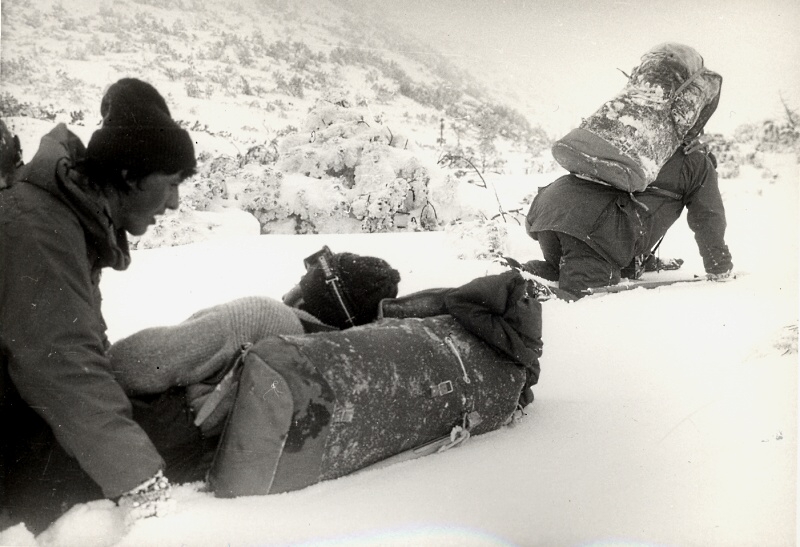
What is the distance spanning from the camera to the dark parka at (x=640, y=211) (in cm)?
341

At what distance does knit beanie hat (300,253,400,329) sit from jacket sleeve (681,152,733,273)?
234 centimetres

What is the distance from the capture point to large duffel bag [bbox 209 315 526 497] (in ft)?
4.93

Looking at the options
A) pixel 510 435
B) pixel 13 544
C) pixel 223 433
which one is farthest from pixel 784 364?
pixel 13 544

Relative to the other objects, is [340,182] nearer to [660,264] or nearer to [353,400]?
[660,264]

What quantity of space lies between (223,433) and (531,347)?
954 mm

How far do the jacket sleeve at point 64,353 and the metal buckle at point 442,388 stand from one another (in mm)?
736

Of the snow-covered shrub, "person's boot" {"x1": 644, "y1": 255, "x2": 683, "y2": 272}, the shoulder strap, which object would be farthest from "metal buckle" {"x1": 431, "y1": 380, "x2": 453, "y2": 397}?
"person's boot" {"x1": 644, "y1": 255, "x2": 683, "y2": 272}

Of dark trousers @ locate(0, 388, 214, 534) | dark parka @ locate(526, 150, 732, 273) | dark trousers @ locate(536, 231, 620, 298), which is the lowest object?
dark trousers @ locate(0, 388, 214, 534)

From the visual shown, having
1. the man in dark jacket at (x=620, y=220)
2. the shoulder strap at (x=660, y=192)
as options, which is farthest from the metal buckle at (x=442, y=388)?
the shoulder strap at (x=660, y=192)

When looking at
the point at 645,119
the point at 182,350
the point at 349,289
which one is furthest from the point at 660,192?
the point at 182,350

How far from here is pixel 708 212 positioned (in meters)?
3.54

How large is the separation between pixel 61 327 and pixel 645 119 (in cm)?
293

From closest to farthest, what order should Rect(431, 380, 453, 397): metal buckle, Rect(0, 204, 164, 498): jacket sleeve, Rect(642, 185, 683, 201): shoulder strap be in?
Rect(0, 204, 164, 498): jacket sleeve → Rect(431, 380, 453, 397): metal buckle → Rect(642, 185, 683, 201): shoulder strap

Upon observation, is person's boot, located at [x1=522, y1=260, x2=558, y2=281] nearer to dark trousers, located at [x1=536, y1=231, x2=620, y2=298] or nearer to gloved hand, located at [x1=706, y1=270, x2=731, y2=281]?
dark trousers, located at [x1=536, y1=231, x2=620, y2=298]
